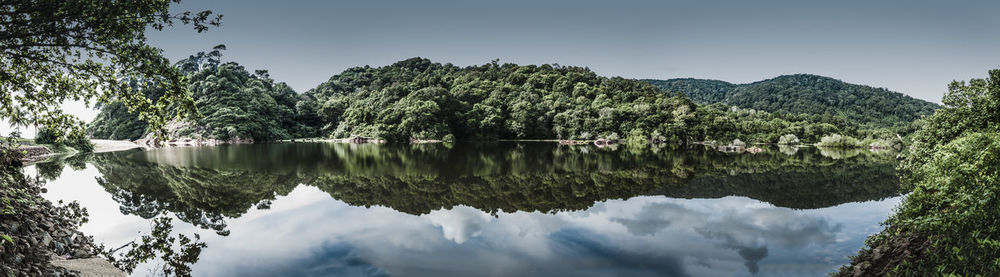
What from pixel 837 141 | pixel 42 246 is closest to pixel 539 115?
pixel 837 141

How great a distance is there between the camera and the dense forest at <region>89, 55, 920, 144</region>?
247 feet

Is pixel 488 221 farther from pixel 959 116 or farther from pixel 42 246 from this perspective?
pixel 959 116

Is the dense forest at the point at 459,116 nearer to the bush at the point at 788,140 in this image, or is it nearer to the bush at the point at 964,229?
the bush at the point at 788,140

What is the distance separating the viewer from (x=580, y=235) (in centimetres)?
944

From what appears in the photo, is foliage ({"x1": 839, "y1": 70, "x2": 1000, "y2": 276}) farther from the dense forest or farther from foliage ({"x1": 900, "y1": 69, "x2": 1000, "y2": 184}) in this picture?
the dense forest

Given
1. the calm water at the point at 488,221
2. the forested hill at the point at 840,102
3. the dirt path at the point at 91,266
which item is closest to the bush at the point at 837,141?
the forested hill at the point at 840,102

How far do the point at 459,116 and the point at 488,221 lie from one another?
250ft

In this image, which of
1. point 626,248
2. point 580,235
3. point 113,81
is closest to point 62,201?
point 113,81

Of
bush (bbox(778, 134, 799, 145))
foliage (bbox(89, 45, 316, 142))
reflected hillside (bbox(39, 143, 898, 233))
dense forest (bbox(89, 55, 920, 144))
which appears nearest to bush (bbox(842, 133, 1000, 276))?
reflected hillside (bbox(39, 143, 898, 233))

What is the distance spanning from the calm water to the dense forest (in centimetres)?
5710

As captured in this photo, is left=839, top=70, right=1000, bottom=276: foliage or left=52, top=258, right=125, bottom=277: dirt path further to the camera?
left=52, top=258, right=125, bottom=277: dirt path

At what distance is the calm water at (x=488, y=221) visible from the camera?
25.1ft

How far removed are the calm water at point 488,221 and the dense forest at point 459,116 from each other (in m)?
57.1

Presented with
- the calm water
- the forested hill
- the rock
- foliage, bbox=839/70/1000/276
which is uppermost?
the forested hill
